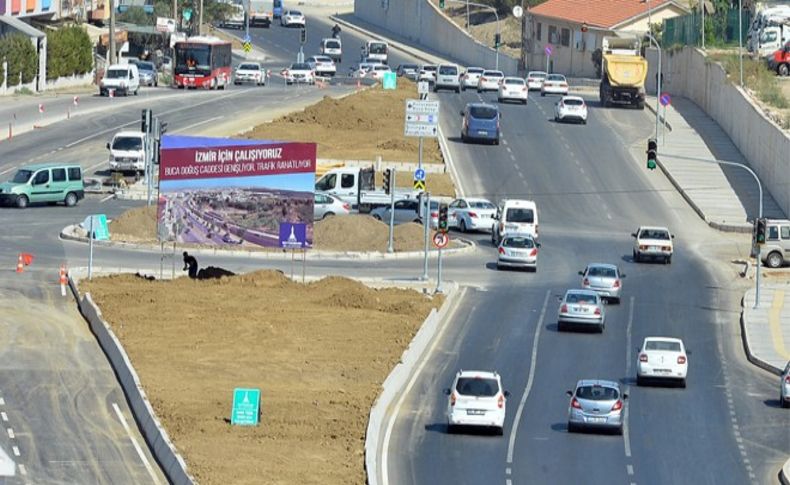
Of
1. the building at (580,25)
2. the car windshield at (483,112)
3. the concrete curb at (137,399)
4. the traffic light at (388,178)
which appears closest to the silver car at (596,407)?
the concrete curb at (137,399)

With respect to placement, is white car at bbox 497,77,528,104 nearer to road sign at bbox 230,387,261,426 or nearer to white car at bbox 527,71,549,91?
white car at bbox 527,71,549,91

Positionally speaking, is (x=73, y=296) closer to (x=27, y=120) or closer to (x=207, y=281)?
(x=207, y=281)

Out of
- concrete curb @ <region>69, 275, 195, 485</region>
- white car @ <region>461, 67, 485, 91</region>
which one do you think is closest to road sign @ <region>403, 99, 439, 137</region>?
concrete curb @ <region>69, 275, 195, 485</region>

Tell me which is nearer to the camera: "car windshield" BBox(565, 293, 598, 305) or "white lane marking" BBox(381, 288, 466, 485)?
"white lane marking" BBox(381, 288, 466, 485)

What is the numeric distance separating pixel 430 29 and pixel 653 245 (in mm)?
101754

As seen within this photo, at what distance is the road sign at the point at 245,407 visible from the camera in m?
39.5

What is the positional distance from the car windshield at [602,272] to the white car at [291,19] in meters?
116

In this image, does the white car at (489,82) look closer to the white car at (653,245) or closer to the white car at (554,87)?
the white car at (554,87)

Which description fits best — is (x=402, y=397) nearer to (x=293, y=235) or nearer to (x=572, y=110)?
(x=293, y=235)

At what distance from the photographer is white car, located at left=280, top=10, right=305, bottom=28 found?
173m

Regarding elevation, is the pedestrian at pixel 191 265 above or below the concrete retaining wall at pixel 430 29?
below

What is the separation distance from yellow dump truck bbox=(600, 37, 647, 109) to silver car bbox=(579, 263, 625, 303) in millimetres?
42565

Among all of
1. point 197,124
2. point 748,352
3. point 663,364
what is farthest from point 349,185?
point 663,364

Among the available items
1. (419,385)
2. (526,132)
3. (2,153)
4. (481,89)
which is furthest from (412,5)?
(419,385)
